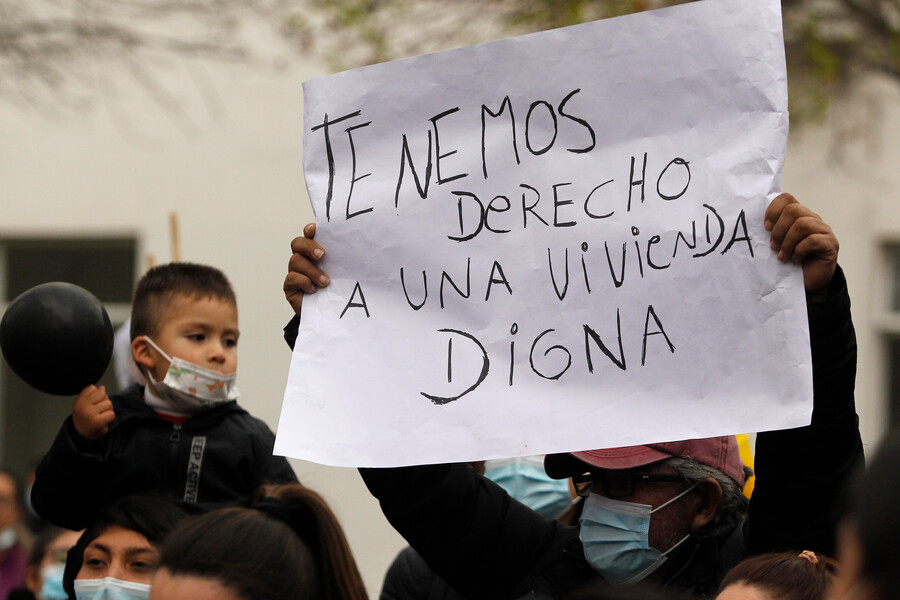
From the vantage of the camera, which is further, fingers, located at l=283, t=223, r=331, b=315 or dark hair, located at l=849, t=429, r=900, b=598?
fingers, located at l=283, t=223, r=331, b=315

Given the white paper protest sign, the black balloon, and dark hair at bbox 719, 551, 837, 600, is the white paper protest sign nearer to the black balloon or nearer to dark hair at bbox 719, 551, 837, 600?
dark hair at bbox 719, 551, 837, 600

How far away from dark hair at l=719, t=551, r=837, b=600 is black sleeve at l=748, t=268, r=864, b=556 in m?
0.07

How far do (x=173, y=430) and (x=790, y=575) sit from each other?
1629 mm

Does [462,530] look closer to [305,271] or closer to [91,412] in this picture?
[305,271]

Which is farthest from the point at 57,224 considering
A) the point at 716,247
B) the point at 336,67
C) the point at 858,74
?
the point at 716,247

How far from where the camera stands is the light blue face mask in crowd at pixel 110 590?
274 centimetres

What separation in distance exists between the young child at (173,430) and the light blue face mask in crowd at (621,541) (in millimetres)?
946

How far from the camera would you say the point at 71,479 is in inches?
109

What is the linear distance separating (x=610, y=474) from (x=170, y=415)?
1.24 m

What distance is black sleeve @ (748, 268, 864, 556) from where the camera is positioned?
2078mm

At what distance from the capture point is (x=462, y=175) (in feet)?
7.78

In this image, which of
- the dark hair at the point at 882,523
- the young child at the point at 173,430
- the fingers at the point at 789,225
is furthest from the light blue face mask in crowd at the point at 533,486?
the dark hair at the point at 882,523

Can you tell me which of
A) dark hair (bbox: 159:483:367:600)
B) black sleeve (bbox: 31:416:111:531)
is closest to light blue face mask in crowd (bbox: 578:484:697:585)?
dark hair (bbox: 159:483:367:600)

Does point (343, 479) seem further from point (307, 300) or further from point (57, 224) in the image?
point (307, 300)
